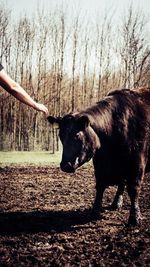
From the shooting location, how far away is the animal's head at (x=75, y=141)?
5668 millimetres

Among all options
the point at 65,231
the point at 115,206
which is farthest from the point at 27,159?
the point at 65,231

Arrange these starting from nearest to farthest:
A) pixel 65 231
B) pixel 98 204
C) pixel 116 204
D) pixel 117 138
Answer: pixel 65 231 < pixel 117 138 < pixel 98 204 < pixel 116 204

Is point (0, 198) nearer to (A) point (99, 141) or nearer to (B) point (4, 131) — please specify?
(A) point (99, 141)

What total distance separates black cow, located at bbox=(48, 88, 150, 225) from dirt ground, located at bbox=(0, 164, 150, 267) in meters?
0.57

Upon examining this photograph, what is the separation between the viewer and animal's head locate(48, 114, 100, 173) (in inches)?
223

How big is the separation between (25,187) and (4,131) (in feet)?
61.8

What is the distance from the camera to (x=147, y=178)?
12508mm

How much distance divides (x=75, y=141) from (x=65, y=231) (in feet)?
4.83

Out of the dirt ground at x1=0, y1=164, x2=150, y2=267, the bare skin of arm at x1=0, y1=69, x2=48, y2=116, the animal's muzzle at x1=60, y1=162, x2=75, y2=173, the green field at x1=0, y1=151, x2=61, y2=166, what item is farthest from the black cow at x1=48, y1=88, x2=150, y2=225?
the green field at x1=0, y1=151, x2=61, y2=166

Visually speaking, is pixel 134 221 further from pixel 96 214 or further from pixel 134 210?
pixel 96 214

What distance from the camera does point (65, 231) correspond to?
6.00 metres

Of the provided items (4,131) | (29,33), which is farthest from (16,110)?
(29,33)

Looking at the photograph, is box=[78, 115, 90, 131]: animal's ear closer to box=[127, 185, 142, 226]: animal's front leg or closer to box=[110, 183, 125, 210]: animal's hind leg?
box=[127, 185, 142, 226]: animal's front leg

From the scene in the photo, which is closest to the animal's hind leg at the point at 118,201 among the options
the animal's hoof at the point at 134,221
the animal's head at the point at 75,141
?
the animal's hoof at the point at 134,221
